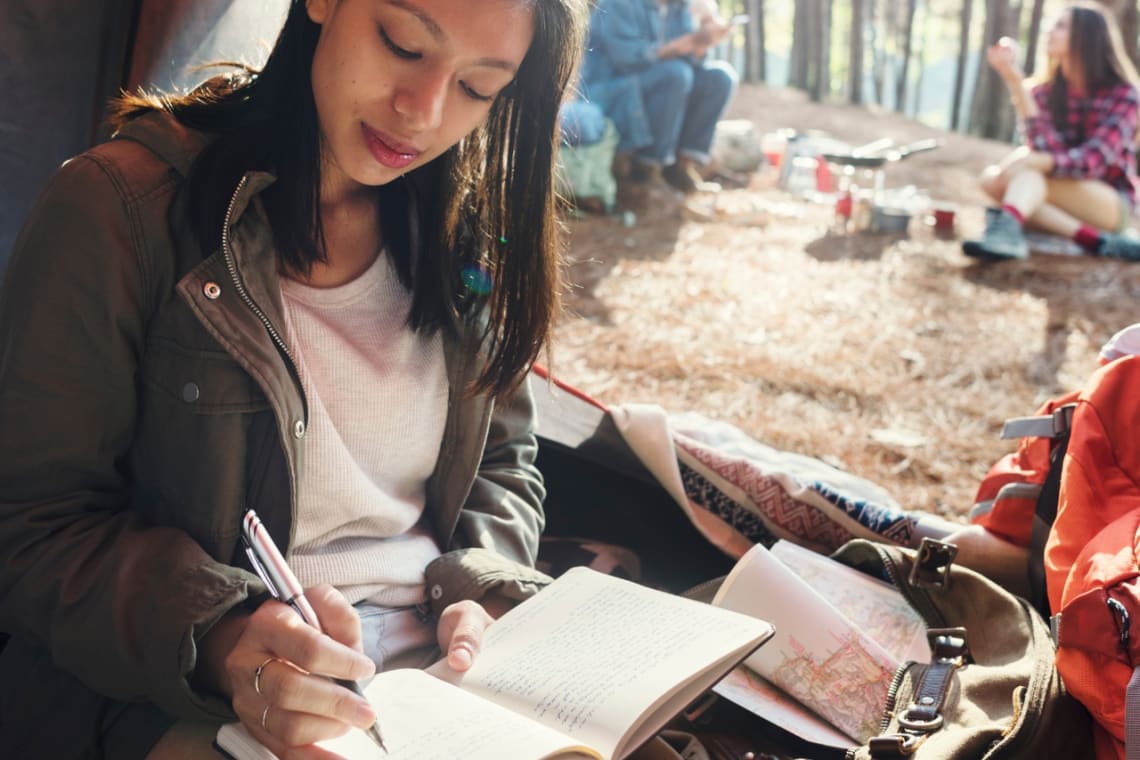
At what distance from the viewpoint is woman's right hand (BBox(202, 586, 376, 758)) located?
3.55ft

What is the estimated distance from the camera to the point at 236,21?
6.77 ft

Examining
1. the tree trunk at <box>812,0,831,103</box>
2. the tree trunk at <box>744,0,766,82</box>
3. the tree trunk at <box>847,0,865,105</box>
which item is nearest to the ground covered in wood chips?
the tree trunk at <box>847,0,865,105</box>

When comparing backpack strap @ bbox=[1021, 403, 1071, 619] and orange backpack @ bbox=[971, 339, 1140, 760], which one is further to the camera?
backpack strap @ bbox=[1021, 403, 1071, 619]

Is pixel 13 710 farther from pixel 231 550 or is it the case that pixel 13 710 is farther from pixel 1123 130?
pixel 1123 130

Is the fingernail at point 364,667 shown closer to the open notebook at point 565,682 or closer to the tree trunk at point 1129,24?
the open notebook at point 565,682

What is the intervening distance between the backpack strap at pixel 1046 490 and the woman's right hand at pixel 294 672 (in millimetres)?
1139

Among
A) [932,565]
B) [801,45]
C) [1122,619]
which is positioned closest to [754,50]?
[801,45]

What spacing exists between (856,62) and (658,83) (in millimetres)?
8113

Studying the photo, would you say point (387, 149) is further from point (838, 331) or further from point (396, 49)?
point (838, 331)

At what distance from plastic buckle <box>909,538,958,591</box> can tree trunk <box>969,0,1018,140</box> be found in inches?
483

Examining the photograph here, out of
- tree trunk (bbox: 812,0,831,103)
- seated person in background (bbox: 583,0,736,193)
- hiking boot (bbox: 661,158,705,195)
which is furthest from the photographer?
tree trunk (bbox: 812,0,831,103)

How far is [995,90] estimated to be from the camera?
511 inches

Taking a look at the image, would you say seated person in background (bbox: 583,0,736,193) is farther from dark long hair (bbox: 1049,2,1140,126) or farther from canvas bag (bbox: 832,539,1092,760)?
canvas bag (bbox: 832,539,1092,760)

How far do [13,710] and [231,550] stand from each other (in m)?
0.32
